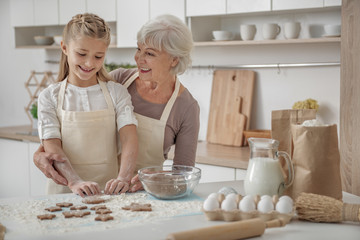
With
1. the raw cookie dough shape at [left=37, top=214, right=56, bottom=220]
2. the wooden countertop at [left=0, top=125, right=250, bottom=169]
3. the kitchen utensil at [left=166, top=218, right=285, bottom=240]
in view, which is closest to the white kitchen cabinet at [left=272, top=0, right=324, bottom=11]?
the wooden countertop at [left=0, top=125, right=250, bottom=169]

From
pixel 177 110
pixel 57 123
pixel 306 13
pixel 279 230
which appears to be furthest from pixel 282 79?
pixel 279 230

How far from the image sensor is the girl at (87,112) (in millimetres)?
1947

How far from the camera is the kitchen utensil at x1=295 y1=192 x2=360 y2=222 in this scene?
1.38 meters

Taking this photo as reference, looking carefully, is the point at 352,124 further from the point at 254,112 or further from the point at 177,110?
the point at 254,112

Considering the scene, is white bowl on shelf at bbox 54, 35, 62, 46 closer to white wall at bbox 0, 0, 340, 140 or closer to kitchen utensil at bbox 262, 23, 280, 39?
white wall at bbox 0, 0, 340, 140

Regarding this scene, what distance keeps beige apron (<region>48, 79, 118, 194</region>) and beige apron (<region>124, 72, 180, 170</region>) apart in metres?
0.15

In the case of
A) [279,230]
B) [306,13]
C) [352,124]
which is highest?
[306,13]

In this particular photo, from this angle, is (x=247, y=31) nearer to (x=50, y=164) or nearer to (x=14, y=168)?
(x=50, y=164)

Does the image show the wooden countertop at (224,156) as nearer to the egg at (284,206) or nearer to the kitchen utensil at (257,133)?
the kitchen utensil at (257,133)

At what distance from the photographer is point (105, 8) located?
3707mm

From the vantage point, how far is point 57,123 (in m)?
2.00

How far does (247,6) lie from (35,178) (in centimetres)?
203

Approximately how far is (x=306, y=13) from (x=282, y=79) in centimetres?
45

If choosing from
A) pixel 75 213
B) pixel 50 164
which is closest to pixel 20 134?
pixel 50 164
